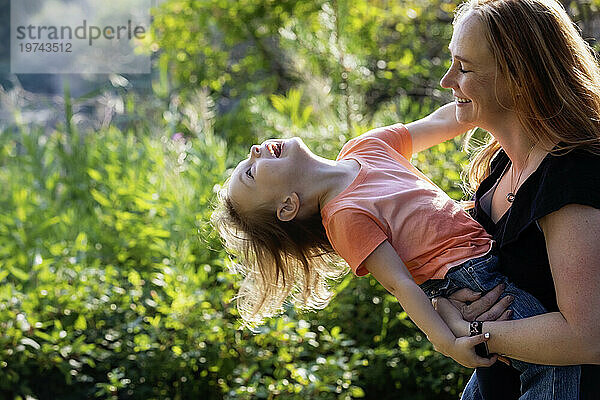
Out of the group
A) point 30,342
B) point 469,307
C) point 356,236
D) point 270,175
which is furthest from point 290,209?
point 30,342

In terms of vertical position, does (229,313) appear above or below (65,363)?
above

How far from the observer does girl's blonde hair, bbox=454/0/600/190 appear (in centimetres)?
132

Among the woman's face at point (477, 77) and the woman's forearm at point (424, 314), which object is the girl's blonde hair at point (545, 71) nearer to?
the woman's face at point (477, 77)

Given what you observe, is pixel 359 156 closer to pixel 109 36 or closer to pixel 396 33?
pixel 396 33

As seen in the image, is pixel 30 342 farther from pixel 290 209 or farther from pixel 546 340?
pixel 546 340

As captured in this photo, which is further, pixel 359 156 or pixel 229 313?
pixel 229 313

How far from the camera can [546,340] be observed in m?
1.30

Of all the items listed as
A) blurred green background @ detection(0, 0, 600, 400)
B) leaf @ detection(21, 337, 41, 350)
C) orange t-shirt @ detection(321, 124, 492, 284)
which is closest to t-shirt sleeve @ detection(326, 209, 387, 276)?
orange t-shirt @ detection(321, 124, 492, 284)

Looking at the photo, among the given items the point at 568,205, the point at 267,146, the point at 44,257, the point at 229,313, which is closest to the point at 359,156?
the point at 267,146

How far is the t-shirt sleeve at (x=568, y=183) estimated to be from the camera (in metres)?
1.24

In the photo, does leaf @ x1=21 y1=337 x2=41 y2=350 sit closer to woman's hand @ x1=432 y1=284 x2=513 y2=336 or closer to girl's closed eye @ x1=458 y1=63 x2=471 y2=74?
woman's hand @ x1=432 y1=284 x2=513 y2=336

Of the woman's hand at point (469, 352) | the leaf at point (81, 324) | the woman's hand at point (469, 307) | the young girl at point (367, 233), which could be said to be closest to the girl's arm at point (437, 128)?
the young girl at point (367, 233)

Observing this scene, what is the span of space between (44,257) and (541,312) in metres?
2.78

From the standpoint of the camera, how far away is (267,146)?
5.66 ft
